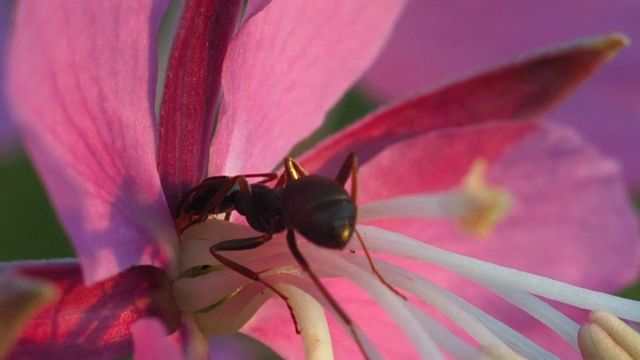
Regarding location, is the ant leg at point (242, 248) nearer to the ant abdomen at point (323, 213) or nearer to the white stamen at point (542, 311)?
the ant abdomen at point (323, 213)

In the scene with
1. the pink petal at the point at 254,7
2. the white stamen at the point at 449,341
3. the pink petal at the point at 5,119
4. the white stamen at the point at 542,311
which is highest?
the pink petal at the point at 254,7

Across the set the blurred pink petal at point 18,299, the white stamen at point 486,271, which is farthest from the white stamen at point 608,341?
the blurred pink petal at point 18,299

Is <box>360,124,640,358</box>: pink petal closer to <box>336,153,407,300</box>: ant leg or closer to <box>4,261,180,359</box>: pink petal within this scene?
<box>336,153,407,300</box>: ant leg

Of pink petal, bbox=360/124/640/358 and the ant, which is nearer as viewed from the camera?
the ant

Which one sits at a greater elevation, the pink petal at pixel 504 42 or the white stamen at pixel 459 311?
the pink petal at pixel 504 42

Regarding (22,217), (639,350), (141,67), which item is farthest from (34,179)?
(639,350)

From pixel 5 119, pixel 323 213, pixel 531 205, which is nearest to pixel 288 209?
pixel 323 213

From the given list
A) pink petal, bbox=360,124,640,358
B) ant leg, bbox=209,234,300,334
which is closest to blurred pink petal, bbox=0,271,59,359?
ant leg, bbox=209,234,300,334
